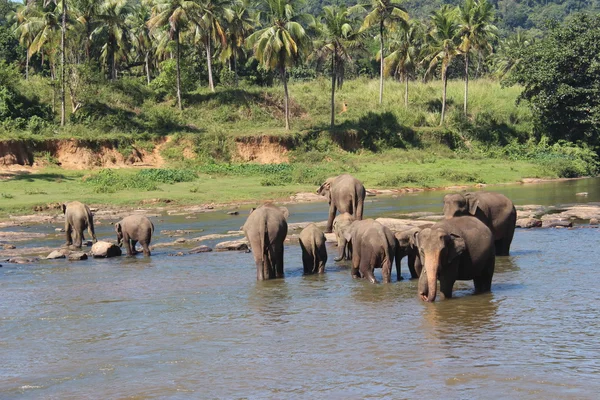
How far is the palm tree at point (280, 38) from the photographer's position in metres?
48.4

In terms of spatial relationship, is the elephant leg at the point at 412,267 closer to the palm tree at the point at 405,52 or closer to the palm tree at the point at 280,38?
the palm tree at the point at 280,38

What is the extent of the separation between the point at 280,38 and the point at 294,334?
38412mm

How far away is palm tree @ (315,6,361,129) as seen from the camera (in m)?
52.6

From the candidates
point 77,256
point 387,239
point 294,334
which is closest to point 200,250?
Result: point 77,256

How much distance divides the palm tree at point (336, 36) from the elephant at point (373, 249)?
122 ft

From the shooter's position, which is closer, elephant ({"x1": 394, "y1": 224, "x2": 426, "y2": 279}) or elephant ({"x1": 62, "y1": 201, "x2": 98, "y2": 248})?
elephant ({"x1": 394, "y1": 224, "x2": 426, "y2": 279})

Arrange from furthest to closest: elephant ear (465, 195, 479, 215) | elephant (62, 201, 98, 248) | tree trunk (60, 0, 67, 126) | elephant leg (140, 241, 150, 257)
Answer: tree trunk (60, 0, 67, 126) → elephant (62, 201, 98, 248) → elephant leg (140, 241, 150, 257) → elephant ear (465, 195, 479, 215)

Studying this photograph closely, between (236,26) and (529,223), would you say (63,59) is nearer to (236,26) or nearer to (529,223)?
(236,26)

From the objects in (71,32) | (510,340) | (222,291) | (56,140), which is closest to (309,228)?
(222,291)

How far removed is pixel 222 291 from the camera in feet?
51.3

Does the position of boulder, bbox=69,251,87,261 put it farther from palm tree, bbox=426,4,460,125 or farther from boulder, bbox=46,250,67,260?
palm tree, bbox=426,4,460,125

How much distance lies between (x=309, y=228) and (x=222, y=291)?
245 cm

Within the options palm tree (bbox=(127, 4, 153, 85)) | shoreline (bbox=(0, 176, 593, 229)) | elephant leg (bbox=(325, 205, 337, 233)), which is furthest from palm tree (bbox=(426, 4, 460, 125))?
elephant leg (bbox=(325, 205, 337, 233))

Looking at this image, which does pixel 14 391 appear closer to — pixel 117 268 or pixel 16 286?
pixel 16 286
